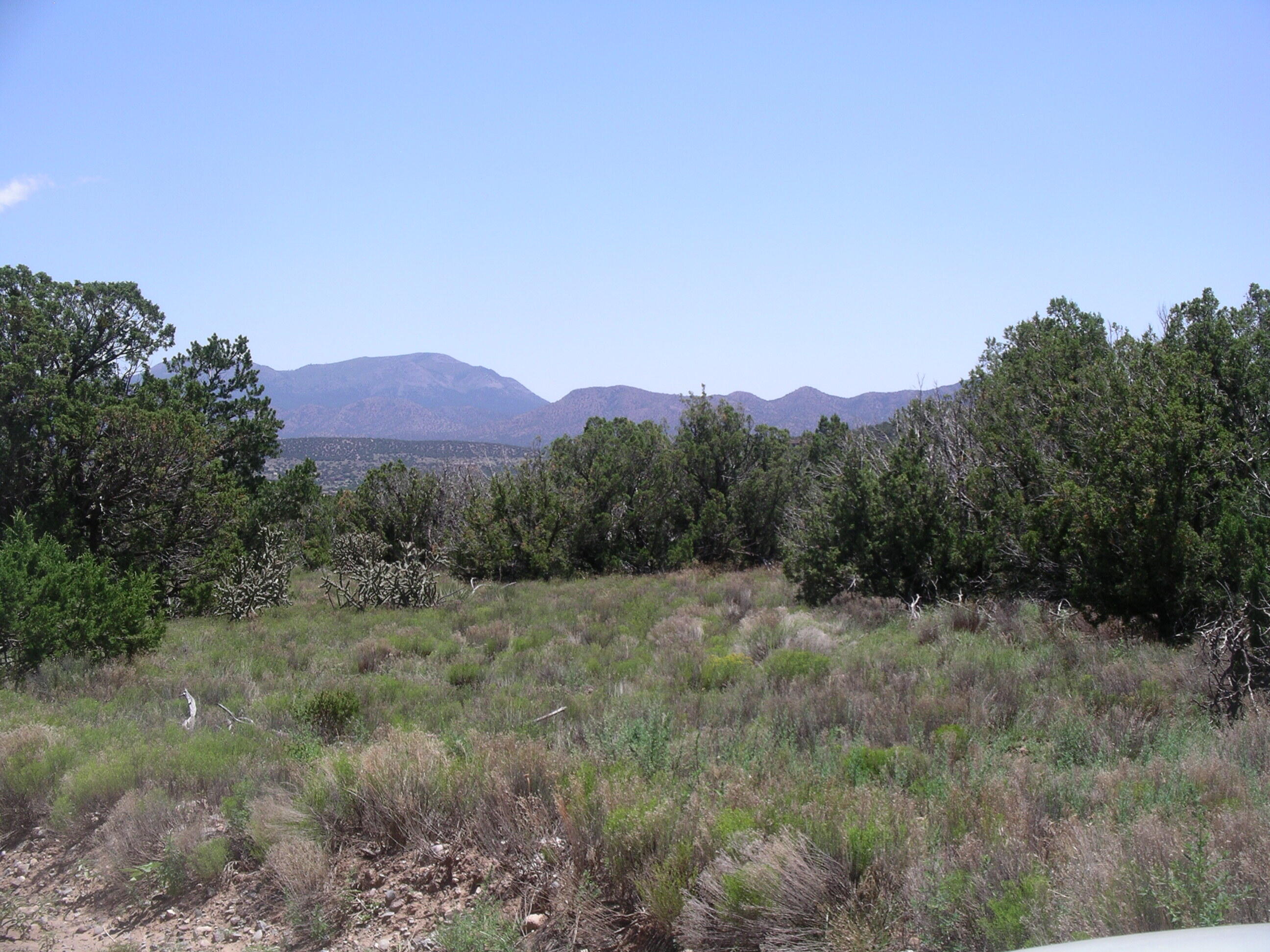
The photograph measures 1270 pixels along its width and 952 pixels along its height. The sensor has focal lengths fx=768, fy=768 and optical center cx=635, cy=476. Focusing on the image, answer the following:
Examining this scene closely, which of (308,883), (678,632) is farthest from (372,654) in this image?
(308,883)

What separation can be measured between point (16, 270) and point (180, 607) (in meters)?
8.55

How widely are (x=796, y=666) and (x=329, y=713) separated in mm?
4846

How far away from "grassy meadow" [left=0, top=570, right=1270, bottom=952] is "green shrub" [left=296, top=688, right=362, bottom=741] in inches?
1.2

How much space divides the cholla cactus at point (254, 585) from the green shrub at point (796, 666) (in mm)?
11021

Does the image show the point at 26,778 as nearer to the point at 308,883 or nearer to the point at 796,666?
the point at 308,883

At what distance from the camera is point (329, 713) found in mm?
7371

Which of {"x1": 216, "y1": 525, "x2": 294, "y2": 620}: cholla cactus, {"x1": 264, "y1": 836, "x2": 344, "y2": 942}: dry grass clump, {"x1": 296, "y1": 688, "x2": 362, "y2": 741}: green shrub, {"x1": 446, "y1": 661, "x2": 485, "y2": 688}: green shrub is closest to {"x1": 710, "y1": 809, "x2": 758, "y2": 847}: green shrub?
{"x1": 264, "y1": 836, "x2": 344, "y2": 942}: dry grass clump

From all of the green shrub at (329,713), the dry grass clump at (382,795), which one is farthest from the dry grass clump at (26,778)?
the dry grass clump at (382,795)

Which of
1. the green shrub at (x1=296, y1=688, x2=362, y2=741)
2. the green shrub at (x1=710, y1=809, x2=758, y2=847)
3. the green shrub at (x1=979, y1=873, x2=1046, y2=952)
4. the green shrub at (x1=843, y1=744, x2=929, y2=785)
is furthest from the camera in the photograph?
the green shrub at (x1=296, y1=688, x2=362, y2=741)

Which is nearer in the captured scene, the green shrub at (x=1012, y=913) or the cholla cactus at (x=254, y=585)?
the green shrub at (x=1012, y=913)

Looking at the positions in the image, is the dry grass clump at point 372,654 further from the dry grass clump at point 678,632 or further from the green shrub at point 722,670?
the green shrub at point 722,670

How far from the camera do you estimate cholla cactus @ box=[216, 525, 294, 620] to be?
14969 millimetres

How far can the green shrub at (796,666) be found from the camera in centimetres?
813

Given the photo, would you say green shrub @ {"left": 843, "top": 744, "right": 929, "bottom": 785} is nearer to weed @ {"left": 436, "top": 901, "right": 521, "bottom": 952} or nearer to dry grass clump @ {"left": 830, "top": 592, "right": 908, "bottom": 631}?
weed @ {"left": 436, "top": 901, "right": 521, "bottom": 952}
